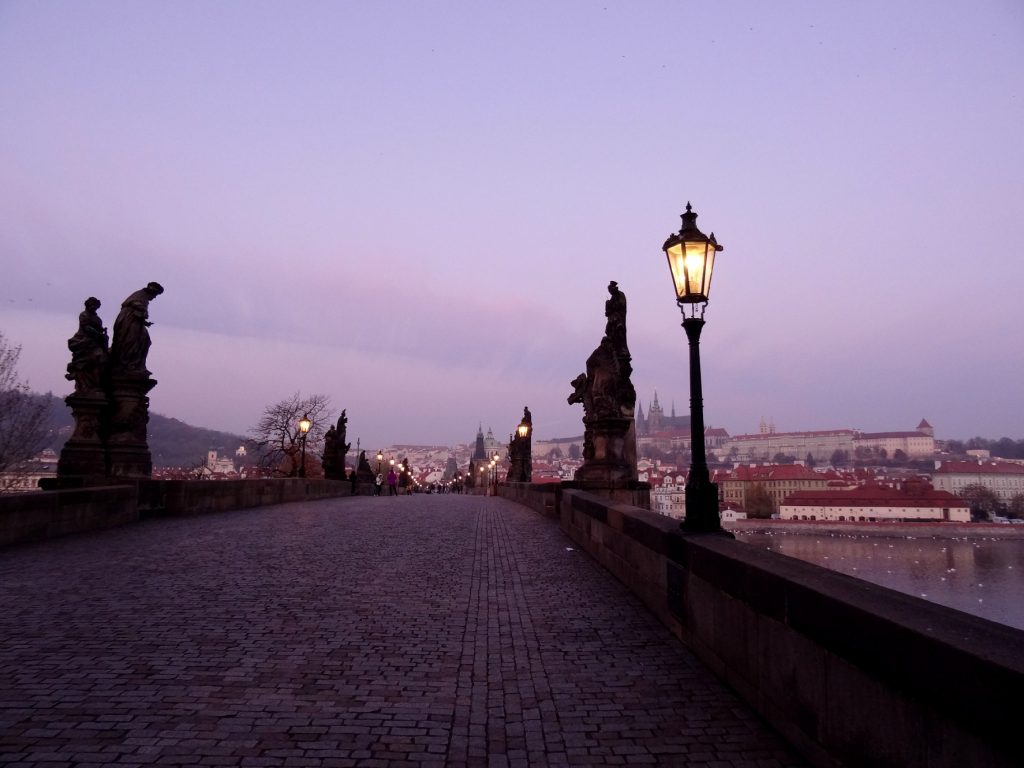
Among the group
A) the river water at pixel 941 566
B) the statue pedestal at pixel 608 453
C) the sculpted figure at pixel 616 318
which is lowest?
the river water at pixel 941 566

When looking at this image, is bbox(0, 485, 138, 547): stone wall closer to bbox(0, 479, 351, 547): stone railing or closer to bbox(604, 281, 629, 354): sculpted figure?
bbox(0, 479, 351, 547): stone railing

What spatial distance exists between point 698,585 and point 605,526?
13.2 ft

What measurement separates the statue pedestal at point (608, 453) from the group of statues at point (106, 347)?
10213 mm

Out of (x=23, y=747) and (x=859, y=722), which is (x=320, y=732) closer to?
(x=23, y=747)

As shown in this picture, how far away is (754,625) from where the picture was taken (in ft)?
13.2

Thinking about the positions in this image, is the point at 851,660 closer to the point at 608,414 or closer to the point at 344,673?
the point at 344,673

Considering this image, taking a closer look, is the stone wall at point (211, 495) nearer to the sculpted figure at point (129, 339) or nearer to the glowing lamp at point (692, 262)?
the sculpted figure at point (129, 339)

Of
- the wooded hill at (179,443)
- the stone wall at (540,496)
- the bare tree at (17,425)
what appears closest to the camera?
the stone wall at (540,496)

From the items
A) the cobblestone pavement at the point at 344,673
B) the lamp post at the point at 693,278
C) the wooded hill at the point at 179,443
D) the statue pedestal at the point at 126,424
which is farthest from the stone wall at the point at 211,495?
the wooded hill at the point at 179,443

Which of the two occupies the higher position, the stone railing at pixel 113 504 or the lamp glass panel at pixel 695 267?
the lamp glass panel at pixel 695 267

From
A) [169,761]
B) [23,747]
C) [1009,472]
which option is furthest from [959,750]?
[1009,472]

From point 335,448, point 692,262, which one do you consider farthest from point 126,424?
point 335,448

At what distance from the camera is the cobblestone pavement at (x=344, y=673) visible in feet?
11.3

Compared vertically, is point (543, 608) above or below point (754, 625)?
below
